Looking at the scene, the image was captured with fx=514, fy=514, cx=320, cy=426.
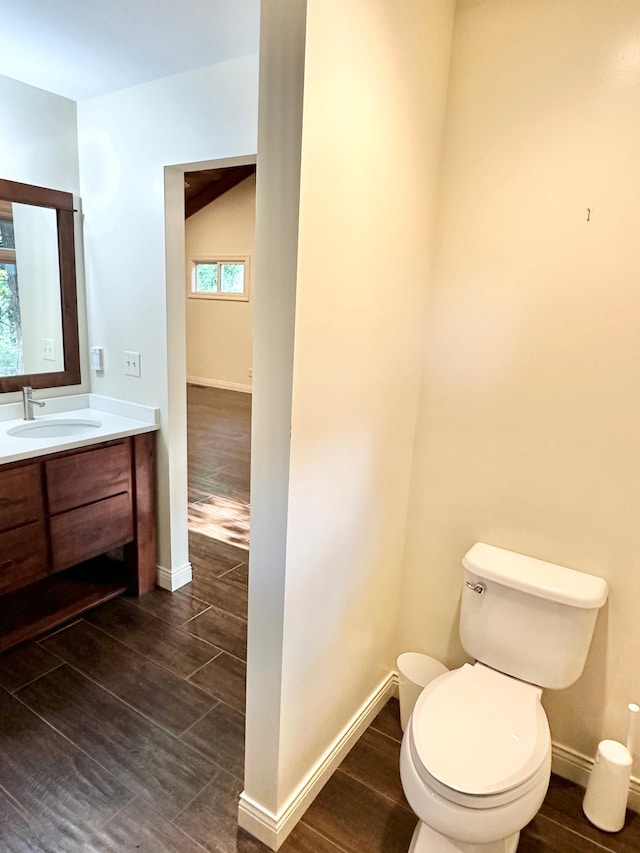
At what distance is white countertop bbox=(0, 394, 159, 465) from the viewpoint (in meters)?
2.03

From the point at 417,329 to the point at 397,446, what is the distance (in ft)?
1.34

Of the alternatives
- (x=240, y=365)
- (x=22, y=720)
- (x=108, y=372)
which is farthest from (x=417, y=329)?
(x=240, y=365)

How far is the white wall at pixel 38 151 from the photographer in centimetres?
225

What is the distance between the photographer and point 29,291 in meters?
2.47

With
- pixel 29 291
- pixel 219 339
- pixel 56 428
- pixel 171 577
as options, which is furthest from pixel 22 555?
pixel 219 339

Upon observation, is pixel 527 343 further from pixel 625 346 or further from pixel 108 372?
pixel 108 372

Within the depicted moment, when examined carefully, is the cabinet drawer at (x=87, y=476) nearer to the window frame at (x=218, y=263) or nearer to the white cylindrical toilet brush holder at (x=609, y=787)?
the white cylindrical toilet brush holder at (x=609, y=787)

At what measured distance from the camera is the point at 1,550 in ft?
6.47

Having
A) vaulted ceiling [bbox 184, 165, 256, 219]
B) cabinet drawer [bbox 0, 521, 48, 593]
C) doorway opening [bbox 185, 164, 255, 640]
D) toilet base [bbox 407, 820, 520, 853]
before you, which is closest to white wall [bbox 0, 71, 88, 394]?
cabinet drawer [bbox 0, 521, 48, 593]

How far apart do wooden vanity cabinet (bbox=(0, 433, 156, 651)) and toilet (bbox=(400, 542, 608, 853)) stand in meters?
1.59

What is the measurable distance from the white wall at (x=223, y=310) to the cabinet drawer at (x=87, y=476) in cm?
490

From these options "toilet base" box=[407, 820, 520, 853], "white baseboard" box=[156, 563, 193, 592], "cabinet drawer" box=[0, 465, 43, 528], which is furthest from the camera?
"white baseboard" box=[156, 563, 193, 592]

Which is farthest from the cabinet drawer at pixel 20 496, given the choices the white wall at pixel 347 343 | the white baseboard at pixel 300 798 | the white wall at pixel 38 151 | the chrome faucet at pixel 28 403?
the white baseboard at pixel 300 798

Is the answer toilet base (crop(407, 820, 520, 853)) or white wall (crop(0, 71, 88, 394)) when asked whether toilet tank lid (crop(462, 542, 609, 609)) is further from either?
white wall (crop(0, 71, 88, 394))
